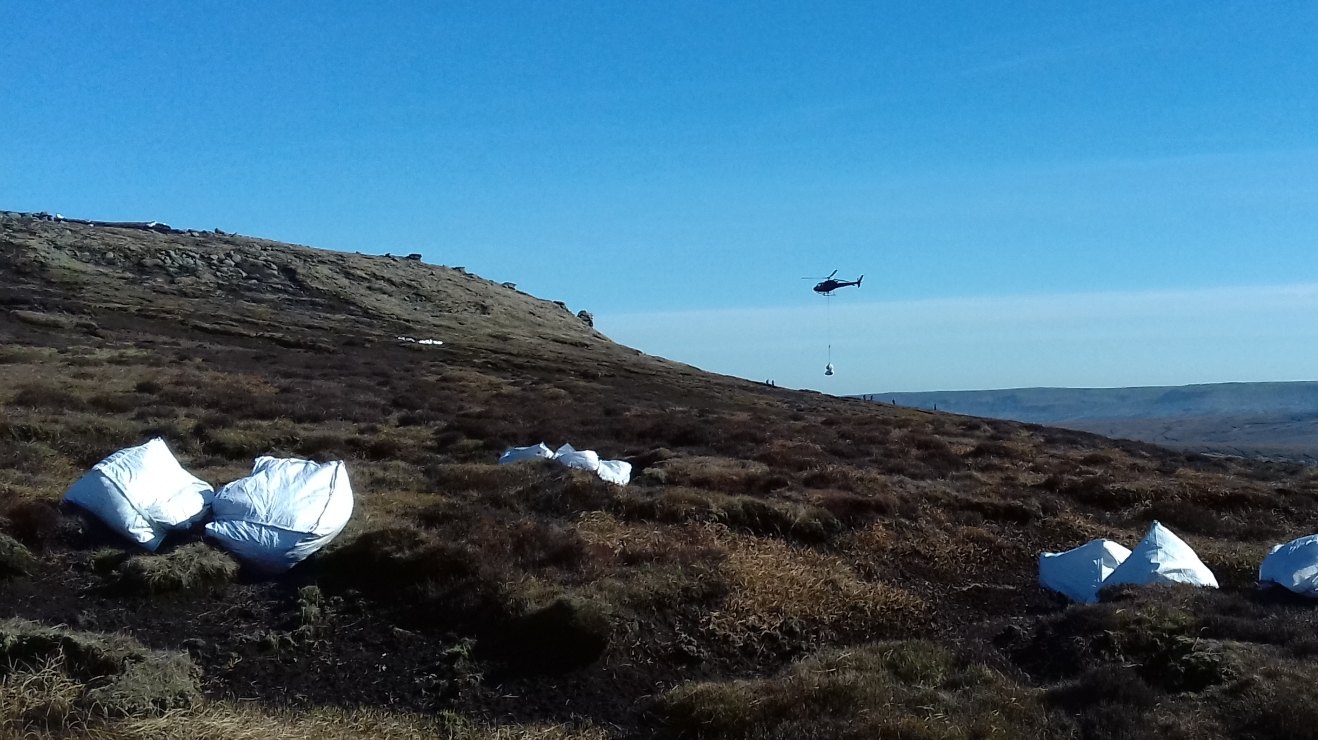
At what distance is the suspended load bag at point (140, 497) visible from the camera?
1119 centimetres

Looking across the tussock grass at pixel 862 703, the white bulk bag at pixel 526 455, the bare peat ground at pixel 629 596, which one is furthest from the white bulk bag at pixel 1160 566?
the white bulk bag at pixel 526 455

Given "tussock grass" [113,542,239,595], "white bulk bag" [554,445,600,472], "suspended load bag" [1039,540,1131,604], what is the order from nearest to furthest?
"tussock grass" [113,542,239,595] < "suspended load bag" [1039,540,1131,604] < "white bulk bag" [554,445,600,472]

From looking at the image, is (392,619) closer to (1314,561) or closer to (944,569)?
(944,569)

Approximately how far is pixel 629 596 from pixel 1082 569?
6.20 meters

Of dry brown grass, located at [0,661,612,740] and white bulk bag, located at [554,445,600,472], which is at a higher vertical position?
white bulk bag, located at [554,445,600,472]

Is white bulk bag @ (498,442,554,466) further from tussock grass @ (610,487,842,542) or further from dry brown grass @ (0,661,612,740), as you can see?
dry brown grass @ (0,661,612,740)

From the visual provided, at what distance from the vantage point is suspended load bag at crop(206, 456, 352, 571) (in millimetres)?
10836

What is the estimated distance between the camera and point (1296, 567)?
11516 millimetres

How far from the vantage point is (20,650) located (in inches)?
295

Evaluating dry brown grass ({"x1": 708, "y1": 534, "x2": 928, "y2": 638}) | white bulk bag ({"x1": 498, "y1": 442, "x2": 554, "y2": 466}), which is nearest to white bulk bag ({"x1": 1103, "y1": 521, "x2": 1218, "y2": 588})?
dry brown grass ({"x1": 708, "y1": 534, "x2": 928, "y2": 638})

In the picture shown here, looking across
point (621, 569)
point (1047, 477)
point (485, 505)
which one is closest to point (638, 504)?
point (485, 505)

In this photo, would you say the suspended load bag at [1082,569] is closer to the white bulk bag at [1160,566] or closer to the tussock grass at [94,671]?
the white bulk bag at [1160,566]

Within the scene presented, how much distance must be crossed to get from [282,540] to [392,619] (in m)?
1.99

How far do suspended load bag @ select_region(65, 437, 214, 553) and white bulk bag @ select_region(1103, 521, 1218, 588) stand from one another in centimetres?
1103
